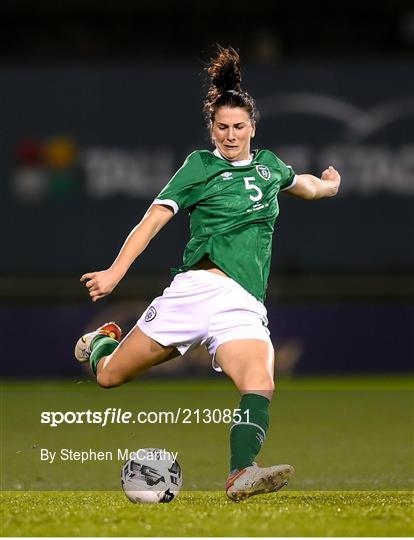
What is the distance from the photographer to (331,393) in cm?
1262

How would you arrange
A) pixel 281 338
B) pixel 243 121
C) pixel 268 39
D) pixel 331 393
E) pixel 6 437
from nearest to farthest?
pixel 243 121, pixel 6 437, pixel 331 393, pixel 281 338, pixel 268 39

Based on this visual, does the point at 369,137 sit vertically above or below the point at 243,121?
below

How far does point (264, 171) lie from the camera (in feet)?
21.4

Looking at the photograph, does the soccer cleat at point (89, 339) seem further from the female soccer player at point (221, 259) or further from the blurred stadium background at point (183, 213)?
the blurred stadium background at point (183, 213)

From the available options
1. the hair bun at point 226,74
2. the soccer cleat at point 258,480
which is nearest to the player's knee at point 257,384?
the soccer cleat at point 258,480

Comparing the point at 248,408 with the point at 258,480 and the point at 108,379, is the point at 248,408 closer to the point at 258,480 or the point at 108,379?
the point at 258,480

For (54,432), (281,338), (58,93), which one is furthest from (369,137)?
(54,432)

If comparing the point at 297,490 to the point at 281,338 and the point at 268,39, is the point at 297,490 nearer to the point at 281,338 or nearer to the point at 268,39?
the point at 281,338

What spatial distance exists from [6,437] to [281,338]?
5282 mm

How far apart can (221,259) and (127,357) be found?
697mm

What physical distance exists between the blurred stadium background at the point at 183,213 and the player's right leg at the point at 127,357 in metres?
7.03

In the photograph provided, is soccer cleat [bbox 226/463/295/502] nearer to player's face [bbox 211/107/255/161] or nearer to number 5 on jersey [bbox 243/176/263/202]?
number 5 on jersey [bbox 243/176/263/202]

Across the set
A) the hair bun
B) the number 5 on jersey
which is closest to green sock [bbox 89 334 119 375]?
the number 5 on jersey

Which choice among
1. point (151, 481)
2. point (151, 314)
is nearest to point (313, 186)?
point (151, 314)
